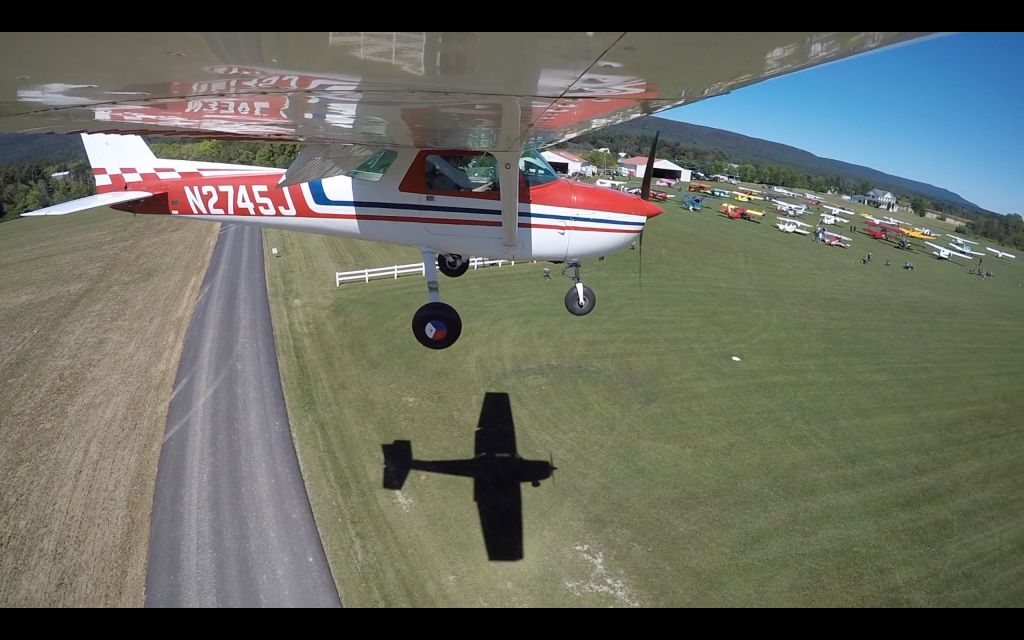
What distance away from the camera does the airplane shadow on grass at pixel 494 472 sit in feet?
33.0

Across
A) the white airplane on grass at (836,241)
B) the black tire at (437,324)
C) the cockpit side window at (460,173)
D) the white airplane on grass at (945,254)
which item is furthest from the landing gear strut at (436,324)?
the white airplane on grass at (945,254)

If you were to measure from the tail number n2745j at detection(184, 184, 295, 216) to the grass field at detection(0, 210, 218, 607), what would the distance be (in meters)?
6.23

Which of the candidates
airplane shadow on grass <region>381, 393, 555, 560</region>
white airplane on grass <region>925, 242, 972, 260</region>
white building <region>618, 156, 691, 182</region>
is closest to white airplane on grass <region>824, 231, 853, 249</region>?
white airplane on grass <region>925, 242, 972, 260</region>

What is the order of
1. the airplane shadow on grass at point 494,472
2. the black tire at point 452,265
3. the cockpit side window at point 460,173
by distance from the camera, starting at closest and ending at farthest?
the cockpit side window at point 460,173 < the airplane shadow on grass at point 494,472 < the black tire at point 452,265

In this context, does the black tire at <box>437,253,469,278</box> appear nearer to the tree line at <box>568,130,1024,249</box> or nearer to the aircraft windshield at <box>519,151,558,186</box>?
the aircraft windshield at <box>519,151,558,186</box>

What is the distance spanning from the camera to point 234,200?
8.04m

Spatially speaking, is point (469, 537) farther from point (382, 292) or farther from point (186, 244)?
point (186, 244)

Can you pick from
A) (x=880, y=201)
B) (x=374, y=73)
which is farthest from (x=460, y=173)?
(x=880, y=201)

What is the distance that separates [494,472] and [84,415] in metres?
10.7

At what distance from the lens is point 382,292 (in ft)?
75.3

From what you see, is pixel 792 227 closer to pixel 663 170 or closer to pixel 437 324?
pixel 437 324

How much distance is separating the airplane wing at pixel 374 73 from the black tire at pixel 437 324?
3.42 metres

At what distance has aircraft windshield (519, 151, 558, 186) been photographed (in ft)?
26.0

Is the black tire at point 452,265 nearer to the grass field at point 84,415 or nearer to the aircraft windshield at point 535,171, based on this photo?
the aircraft windshield at point 535,171
